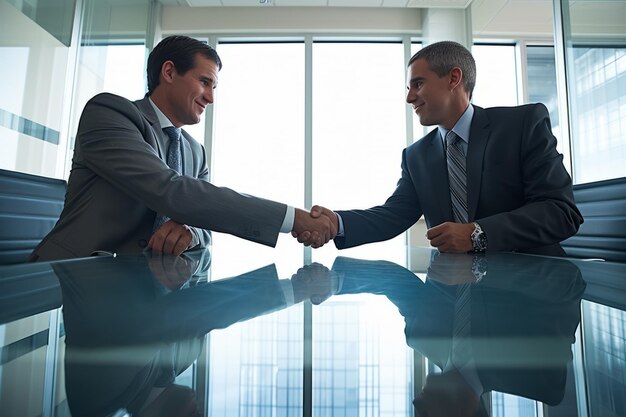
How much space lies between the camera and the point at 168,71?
1.24m

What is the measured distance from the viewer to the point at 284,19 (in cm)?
399

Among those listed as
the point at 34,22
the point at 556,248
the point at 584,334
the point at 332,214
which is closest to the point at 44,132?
the point at 34,22

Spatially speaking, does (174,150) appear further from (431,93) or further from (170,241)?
(431,93)

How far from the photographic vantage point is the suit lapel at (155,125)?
1.09m

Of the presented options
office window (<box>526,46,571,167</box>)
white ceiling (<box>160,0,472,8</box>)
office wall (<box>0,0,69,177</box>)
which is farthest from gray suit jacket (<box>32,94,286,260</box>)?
office window (<box>526,46,571,167</box>)

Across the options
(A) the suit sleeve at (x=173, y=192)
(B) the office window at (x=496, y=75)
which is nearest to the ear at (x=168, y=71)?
(A) the suit sleeve at (x=173, y=192)

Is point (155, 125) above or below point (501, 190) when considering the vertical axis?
above

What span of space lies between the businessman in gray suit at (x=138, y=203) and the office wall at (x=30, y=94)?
1.50 meters

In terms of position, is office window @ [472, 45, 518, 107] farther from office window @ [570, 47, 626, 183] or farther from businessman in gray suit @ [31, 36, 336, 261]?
businessman in gray suit @ [31, 36, 336, 261]

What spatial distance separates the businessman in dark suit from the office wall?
1.92 meters

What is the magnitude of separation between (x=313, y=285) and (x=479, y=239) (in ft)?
2.11

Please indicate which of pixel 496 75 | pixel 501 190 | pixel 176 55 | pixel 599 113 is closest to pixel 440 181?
pixel 501 190

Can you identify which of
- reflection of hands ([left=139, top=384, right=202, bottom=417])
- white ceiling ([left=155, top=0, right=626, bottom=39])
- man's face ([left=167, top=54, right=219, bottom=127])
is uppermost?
→ white ceiling ([left=155, top=0, right=626, bottom=39])

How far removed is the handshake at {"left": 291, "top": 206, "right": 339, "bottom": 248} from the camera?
1080 mm
